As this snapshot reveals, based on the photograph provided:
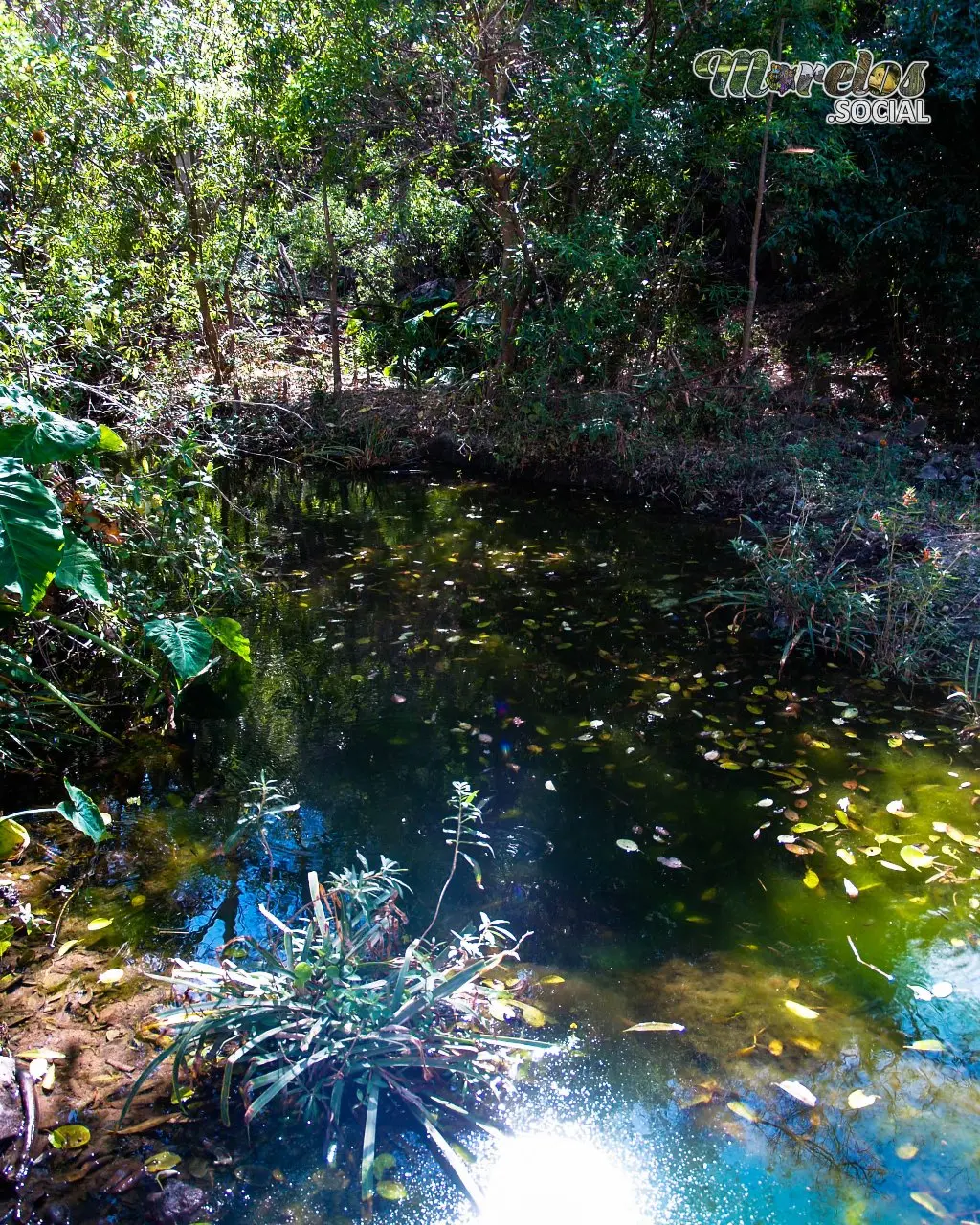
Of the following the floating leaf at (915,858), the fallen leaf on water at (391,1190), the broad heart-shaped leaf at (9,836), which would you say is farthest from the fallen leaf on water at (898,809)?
the broad heart-shaped leaf at (9,836)

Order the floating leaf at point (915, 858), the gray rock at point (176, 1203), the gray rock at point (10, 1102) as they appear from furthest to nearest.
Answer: the floating leaf at point (915, 858) → the gray rock at point (10, 1102) → the gray rock at point (176, 1203)

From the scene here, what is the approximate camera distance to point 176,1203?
191 centimetres

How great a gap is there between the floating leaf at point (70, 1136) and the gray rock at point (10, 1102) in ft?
0.27

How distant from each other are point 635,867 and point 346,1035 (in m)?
1.33

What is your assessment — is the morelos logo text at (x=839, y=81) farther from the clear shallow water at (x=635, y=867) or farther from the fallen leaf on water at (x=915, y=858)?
the fallen leaf on water at (x=915, y=858)

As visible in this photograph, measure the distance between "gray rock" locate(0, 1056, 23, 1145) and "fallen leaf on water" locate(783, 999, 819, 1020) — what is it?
6.77 ft

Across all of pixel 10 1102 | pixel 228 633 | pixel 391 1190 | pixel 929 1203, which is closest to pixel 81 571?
pixel 228 633

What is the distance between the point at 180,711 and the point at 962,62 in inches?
291

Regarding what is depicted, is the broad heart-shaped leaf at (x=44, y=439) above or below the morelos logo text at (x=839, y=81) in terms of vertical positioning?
below

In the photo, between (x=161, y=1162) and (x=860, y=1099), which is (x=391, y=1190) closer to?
(x=161, y=1162)

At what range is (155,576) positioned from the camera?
153 inches

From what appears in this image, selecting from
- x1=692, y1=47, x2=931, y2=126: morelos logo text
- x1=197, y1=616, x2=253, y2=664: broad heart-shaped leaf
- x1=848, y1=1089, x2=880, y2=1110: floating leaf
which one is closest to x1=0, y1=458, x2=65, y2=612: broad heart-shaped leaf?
x1=197, y1=616, x2=253, y2=664: broad heart-shaped leaf

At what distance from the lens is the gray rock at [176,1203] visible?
188 cm

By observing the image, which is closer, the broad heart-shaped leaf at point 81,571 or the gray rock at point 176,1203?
the gray rock at point 176,1203
